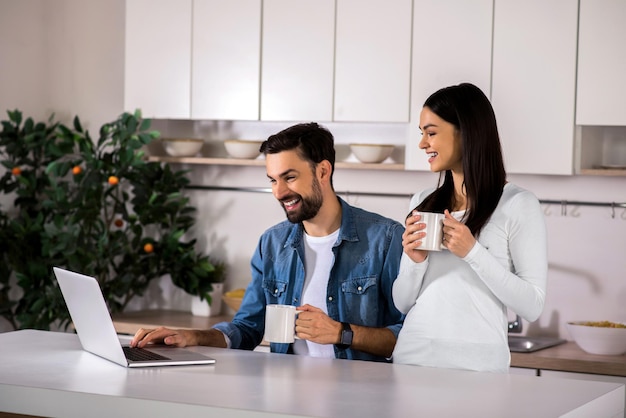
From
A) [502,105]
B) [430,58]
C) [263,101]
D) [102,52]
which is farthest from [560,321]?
[102,52]

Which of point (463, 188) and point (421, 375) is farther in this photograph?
point (463, 188)

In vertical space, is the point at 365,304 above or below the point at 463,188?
below

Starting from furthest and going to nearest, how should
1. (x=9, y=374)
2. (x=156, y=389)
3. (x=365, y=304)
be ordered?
(x=365, y=304) → (x=9, y=374) → (x=156, y=389)

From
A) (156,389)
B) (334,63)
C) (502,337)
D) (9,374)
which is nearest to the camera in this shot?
(156,389)

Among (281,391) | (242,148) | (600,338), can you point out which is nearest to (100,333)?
(281,391)

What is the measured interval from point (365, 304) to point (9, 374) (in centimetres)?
101

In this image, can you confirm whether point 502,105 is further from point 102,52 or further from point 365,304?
point 102,52

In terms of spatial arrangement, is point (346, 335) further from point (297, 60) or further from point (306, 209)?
point (297, 60)

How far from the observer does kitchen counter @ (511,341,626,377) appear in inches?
137

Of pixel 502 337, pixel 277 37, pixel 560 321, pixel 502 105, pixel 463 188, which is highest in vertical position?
pixel 277 37

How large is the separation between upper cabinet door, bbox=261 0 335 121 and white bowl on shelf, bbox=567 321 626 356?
1.30m

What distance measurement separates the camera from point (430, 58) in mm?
3871

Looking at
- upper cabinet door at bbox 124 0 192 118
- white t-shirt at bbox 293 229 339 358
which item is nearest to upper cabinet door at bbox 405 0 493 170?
upper cabinet door at bbox 124 0 192 118

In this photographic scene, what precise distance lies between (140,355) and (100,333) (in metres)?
0.12
